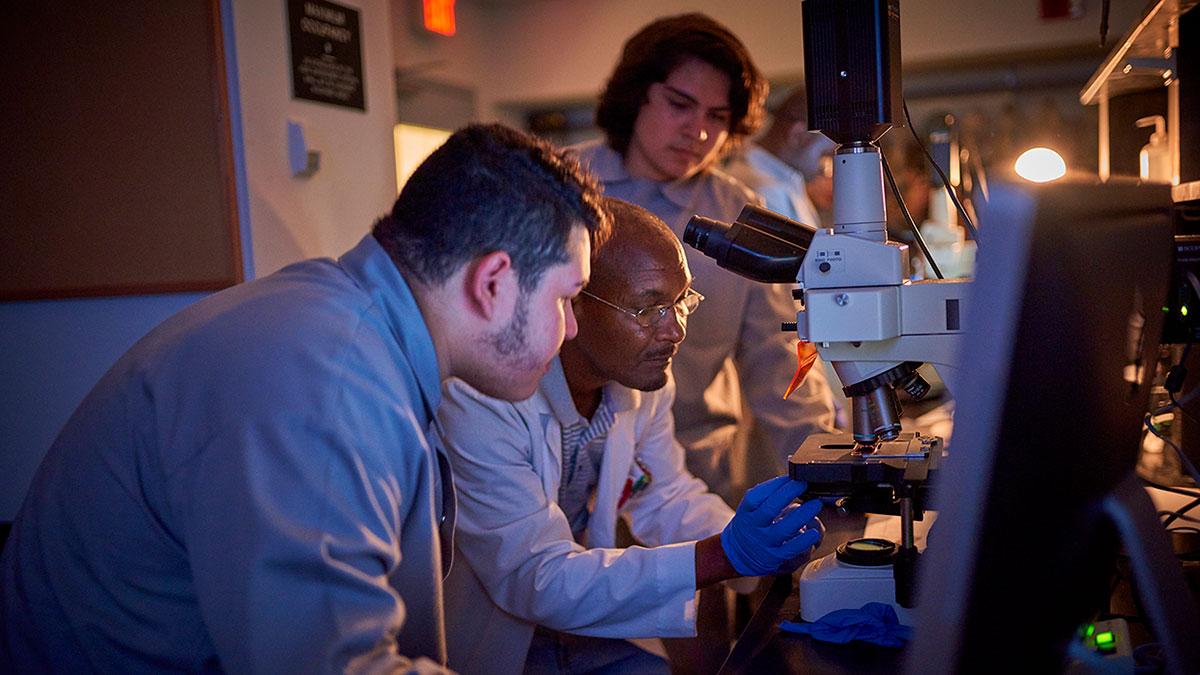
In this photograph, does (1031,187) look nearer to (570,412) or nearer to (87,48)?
(570,412)

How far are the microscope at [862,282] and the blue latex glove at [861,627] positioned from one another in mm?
27

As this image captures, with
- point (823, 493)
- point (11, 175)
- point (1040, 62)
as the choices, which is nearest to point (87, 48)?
point (11, 175)

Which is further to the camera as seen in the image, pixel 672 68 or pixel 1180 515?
pixel 672 68

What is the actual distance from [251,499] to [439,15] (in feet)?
12.6

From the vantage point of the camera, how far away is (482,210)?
3.43 feet

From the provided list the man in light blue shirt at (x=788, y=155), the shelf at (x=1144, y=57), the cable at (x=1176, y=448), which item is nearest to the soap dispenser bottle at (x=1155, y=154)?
the shelf at (x=1144, y=57)

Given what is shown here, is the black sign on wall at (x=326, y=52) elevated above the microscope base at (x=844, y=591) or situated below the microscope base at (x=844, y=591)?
above

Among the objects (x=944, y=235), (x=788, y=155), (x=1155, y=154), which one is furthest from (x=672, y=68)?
(x=944, y=235)

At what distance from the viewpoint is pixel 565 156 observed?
1.16 metres

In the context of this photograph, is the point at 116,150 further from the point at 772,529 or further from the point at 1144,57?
the point at 1144,57

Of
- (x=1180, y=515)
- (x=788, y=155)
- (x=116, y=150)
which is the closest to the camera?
(x=1180, y=515)

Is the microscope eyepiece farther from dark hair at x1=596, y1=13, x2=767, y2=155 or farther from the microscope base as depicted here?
dark hair at x1=596, y1=13, x2=767, y2=155

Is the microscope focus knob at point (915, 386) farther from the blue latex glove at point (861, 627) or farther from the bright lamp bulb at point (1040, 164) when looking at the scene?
the bright lamp bulb at point (1040, 164)

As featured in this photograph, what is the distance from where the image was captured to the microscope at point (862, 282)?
114 cm
